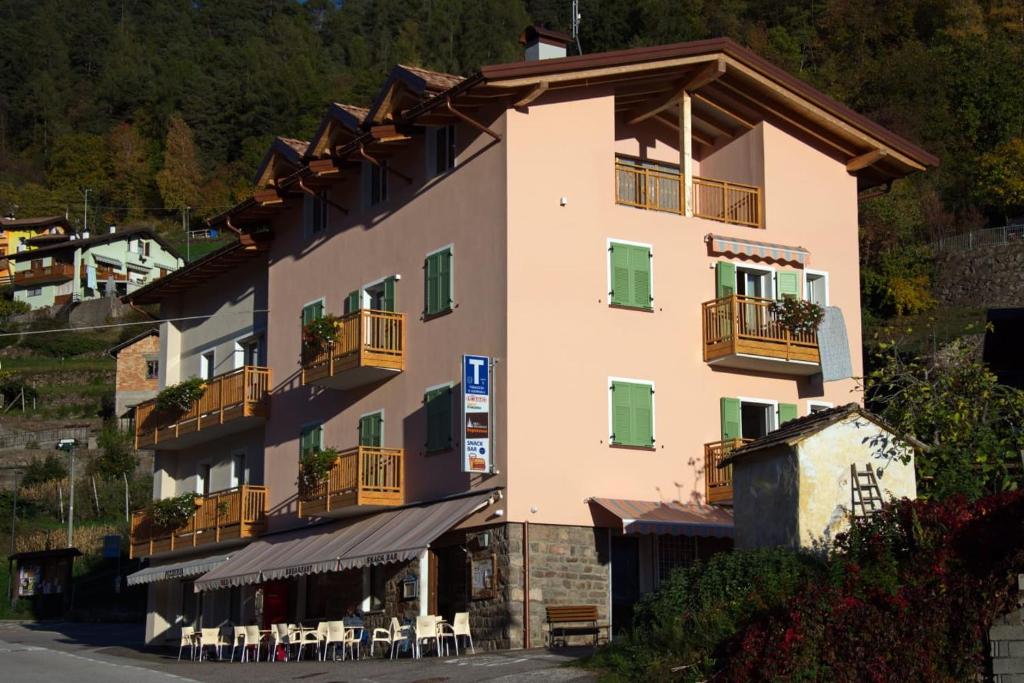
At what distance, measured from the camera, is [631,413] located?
2922 centimetres

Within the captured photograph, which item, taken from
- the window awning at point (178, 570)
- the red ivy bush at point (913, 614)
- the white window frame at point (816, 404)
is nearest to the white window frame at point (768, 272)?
the white window frame at point (816, 404)

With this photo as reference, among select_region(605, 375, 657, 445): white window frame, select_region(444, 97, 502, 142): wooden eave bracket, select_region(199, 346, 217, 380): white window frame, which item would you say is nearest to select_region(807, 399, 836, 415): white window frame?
select_region(605, 375, 657, 445): white window frame

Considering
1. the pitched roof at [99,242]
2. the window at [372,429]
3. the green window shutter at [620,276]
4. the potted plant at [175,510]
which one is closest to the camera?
the green window shutter at [620,276]

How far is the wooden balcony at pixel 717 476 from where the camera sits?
29.6 m

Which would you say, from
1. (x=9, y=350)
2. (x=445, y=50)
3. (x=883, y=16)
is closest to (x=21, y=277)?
(x=9, y=350)

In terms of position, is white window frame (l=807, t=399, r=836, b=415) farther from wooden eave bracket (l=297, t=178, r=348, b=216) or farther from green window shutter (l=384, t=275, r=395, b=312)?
wooden eave bracket (l=297, t=178, r=348, b=216)

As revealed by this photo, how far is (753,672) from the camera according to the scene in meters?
17.2

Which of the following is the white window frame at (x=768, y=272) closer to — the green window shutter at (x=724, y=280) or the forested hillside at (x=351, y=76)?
the green window shutter at (x=724, y=280)

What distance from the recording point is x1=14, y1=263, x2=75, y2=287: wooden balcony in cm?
11281

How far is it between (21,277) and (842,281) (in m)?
93.5

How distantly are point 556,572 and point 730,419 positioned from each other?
17.0ft

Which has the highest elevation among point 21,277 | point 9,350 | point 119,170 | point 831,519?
point 119,170

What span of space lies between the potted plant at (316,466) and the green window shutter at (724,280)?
8.45 m

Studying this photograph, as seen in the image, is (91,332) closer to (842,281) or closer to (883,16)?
(883,16)
